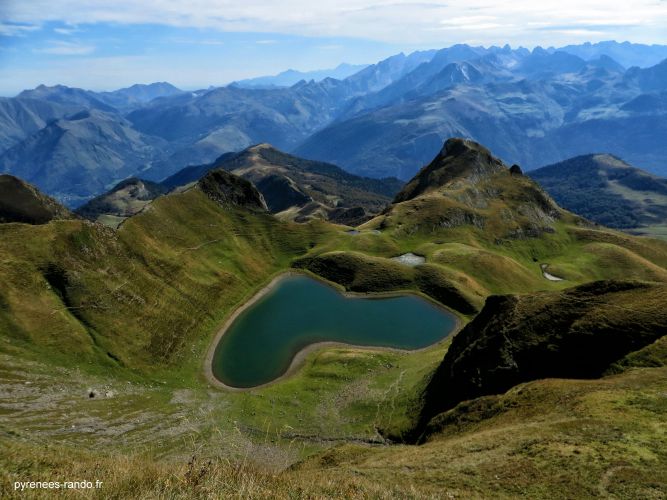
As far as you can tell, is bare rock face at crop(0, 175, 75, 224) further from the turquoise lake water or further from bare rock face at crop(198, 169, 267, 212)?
the turquoise lake water

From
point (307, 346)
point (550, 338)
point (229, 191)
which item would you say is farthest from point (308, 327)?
point (229, 191)

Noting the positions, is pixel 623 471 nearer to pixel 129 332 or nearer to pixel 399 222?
pixel 129 332

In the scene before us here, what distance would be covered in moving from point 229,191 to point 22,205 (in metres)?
72.3

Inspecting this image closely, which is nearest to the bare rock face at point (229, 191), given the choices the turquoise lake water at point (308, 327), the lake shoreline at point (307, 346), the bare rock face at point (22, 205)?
the lake shoreline at point (307, 346)

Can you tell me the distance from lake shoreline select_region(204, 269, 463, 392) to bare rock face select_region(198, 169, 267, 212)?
46.0 meters

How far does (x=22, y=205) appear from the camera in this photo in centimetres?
14525

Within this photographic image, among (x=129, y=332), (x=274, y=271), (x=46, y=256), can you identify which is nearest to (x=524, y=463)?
(x=129, y=332)

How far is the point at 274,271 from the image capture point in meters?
158

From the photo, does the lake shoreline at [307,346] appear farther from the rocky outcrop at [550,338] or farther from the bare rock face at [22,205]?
the bare rock face at [22,205]

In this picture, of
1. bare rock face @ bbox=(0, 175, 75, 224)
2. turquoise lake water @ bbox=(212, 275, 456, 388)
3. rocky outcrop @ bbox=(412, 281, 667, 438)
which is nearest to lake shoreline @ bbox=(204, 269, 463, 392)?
turquoise lake water @ bbox=(212, 275, 456, 388)

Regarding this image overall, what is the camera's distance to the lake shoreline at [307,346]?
311 feet

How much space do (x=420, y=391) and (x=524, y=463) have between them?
41.7m

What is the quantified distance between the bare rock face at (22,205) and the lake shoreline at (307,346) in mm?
76147

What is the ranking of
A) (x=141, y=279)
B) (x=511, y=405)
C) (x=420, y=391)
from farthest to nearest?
(x=141, y=279), (x=420, y=391), (x=511, y=405)
